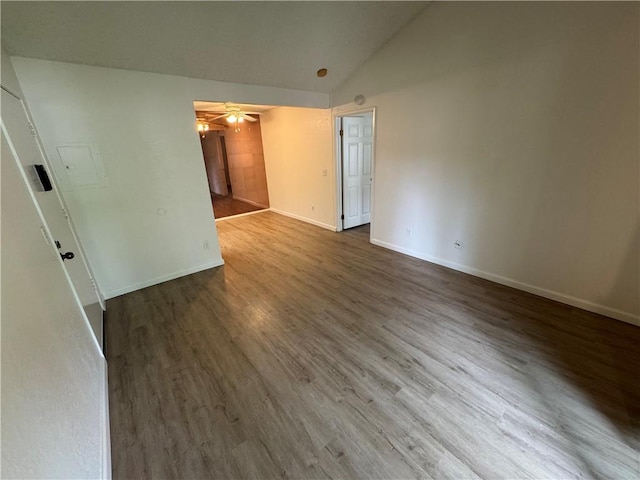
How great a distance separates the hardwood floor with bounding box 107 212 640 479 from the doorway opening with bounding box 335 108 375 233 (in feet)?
7.50

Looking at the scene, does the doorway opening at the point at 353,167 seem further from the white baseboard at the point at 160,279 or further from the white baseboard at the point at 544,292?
the white baseboard at the point at 160,279

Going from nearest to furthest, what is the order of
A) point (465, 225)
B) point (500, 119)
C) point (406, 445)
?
1. point (406, 445)
2. point (500, 119)
3. point (465, 225)

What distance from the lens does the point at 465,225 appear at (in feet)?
10.1

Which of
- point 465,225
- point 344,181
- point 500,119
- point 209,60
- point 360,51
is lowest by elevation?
point 465,225

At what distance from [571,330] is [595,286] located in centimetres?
55

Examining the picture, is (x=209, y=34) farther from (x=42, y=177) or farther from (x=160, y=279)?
(x=160, y=279)

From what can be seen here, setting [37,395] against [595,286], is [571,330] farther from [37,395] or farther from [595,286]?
[37,395]

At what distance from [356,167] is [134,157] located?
135 inches

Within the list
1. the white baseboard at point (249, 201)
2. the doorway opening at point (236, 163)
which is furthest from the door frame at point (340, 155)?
the white baseboard at point (249, 201)

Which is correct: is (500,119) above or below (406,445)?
above

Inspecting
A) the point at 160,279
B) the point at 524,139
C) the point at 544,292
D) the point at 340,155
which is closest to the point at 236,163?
the point at 340,155

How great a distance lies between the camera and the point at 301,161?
5.24 meters

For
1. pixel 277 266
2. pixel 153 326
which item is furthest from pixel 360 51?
pixel 153 326

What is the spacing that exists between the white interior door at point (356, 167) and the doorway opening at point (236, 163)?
2.18 metres
